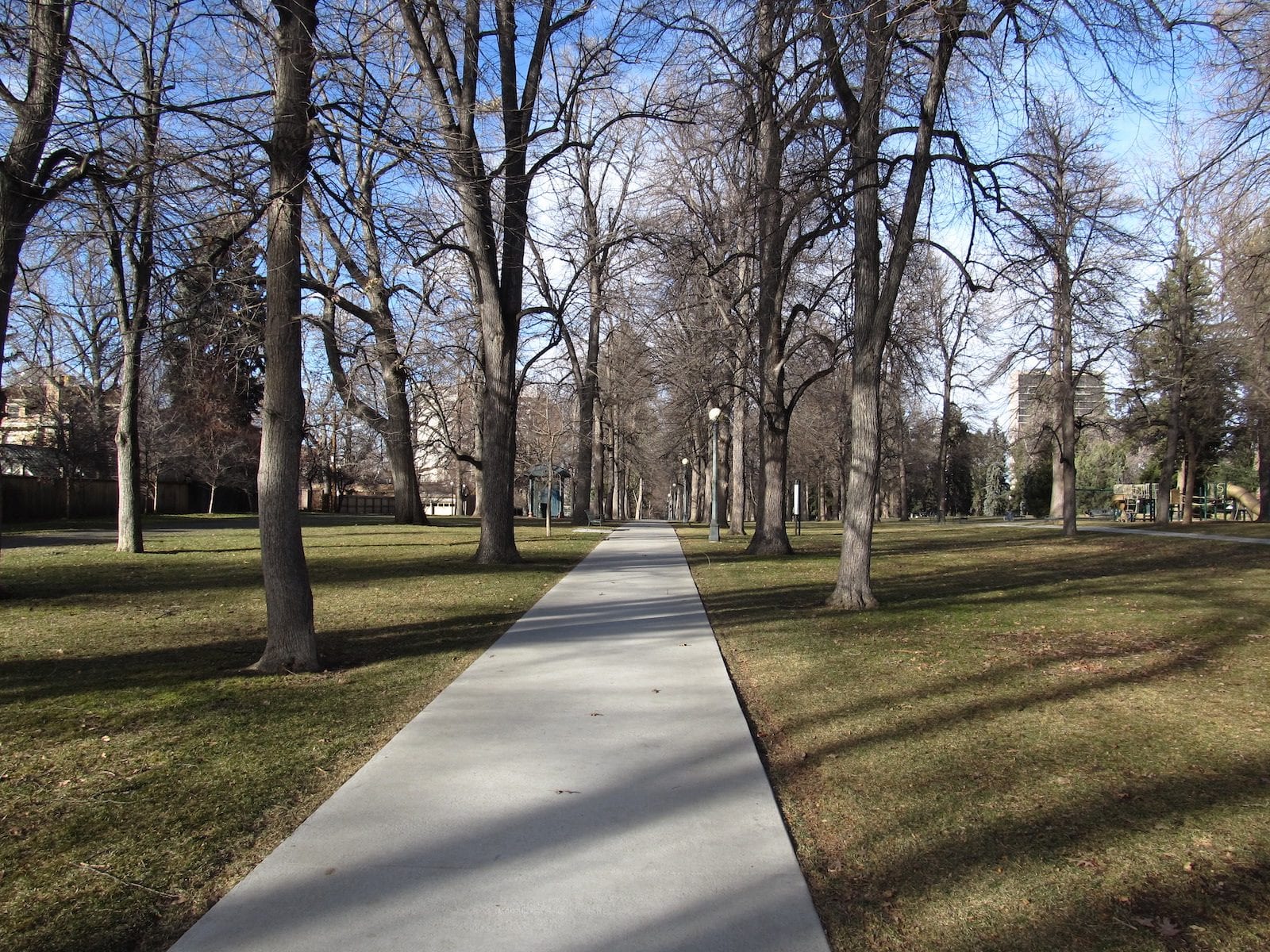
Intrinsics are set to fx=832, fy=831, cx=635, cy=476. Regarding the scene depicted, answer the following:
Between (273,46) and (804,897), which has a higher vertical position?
(273,46)

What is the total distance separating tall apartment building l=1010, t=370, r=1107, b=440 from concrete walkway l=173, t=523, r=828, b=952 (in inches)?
896

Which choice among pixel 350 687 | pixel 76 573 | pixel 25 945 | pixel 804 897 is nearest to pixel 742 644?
pixel 350 687

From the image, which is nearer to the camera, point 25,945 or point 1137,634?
point 25,945

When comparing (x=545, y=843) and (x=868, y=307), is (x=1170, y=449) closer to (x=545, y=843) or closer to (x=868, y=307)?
(x=868, y=307)

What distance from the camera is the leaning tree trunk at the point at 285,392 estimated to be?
6984 mm

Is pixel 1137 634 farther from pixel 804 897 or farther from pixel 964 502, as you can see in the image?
pixel 964 502

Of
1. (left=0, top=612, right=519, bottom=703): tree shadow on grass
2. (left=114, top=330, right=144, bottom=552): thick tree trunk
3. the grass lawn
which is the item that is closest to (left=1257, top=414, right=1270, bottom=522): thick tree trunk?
the grass lawn

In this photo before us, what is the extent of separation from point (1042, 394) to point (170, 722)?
26.4 metres

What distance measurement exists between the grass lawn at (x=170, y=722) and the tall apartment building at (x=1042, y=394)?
1932 centimetres

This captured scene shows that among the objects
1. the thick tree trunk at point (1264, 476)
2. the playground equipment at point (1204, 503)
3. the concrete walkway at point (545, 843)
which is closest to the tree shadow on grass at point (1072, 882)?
the concrete walkway at point (545, 843)

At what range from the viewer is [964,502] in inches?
3118

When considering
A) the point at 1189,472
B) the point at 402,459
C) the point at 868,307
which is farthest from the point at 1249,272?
the point at 1189,472

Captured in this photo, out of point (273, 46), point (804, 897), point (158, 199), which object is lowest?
point (804, 897)

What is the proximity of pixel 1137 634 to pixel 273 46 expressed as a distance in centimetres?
1023
